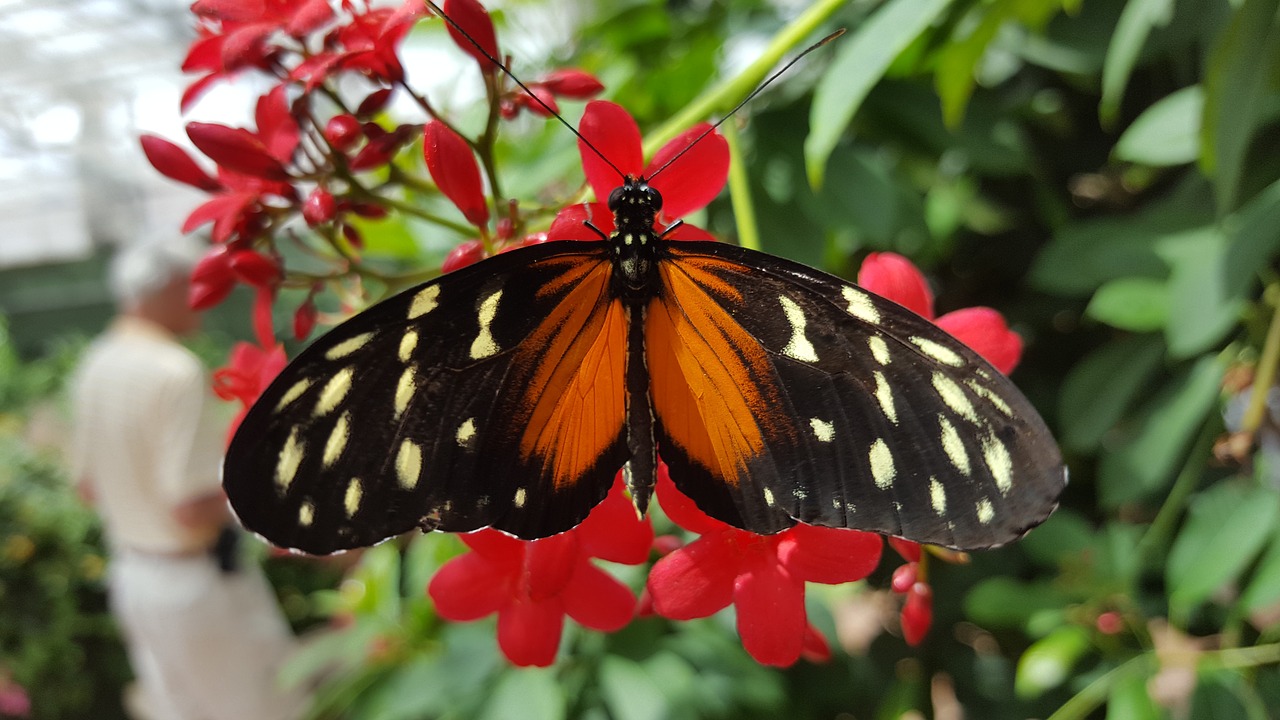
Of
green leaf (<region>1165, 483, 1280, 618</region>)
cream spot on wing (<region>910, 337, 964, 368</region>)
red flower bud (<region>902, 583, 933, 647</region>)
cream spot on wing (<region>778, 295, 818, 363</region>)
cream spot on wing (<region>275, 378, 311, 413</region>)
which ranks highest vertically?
cream spot on wing (<region>910, 337, 964, 368</region>)

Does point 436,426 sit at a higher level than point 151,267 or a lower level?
higher

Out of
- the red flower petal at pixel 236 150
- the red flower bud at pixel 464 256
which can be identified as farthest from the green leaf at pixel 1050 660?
the red flower petal at pixel 236 150

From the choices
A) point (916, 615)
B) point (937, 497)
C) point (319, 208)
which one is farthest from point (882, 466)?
point (319, 208)

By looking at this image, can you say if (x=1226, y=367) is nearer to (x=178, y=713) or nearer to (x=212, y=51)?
(x=212, y=51)

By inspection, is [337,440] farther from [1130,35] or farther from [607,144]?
[1130,35]

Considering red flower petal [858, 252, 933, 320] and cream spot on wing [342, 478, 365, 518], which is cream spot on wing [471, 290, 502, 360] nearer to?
cream spot on wing [342, 478, 365, 518]

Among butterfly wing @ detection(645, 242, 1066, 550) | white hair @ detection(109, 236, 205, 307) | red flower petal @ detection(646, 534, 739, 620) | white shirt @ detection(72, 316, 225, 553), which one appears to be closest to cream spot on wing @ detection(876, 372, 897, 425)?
butterfly wing @ detection(645, 242, 1066, 550)

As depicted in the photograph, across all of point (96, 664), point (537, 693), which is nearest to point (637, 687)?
point (537, 693)

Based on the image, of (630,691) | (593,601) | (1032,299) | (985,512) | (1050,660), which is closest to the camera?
(985,512)
